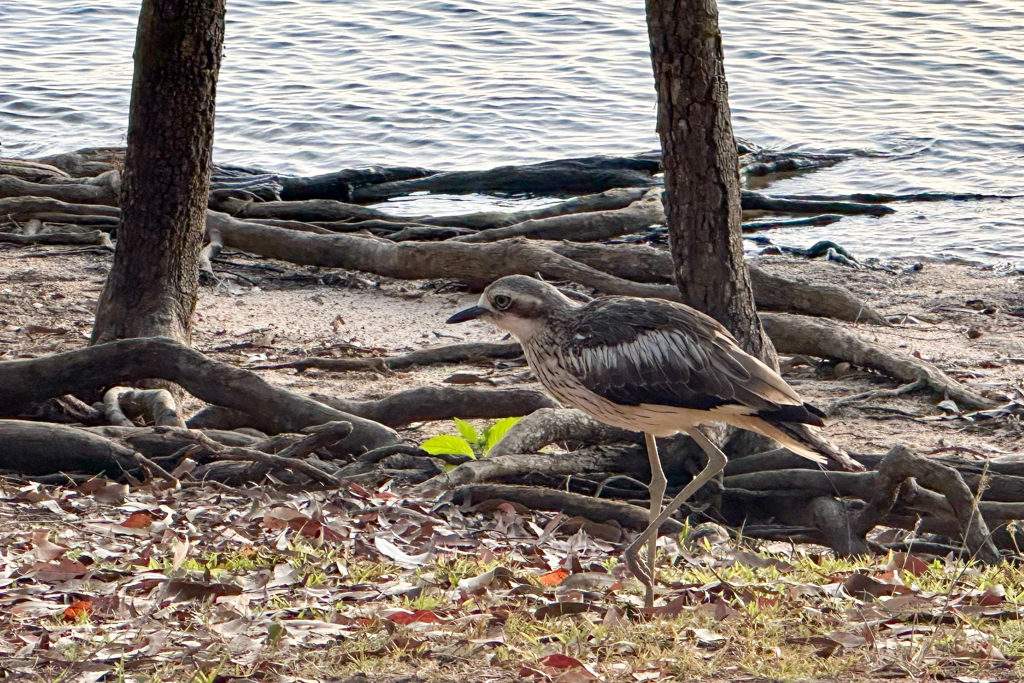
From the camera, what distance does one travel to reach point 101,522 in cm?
464

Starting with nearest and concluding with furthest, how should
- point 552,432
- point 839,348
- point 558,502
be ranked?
1. point 558,502
2. point 552,432
3. point 839,348

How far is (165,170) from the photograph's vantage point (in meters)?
6.54

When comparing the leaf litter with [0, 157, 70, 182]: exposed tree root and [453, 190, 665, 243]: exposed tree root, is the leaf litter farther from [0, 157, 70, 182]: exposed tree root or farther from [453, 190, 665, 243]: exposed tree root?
[0, 157, 70, 182]: exposed tree root

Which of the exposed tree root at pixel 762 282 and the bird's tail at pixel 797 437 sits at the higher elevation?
the bird's tail at pixel 797 437

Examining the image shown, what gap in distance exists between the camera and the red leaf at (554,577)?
415cm

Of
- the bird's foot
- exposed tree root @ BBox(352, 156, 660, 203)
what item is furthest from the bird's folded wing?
exposed tree root @ BBox(352, 156, 660, 203)

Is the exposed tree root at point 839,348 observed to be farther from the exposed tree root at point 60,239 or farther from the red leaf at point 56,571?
the exposed tree root at point 60,239

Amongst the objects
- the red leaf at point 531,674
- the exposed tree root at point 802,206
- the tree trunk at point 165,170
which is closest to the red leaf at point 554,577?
the red leaf at point 531,674

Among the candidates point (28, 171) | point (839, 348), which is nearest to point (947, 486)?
point (839, 348)

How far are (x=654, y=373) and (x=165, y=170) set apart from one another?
329 centimetres

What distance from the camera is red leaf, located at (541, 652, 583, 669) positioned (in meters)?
3.37

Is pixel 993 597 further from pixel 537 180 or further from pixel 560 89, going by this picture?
pixel 560 89

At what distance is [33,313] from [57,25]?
17.5 metres

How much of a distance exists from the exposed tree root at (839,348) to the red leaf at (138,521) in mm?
4245
